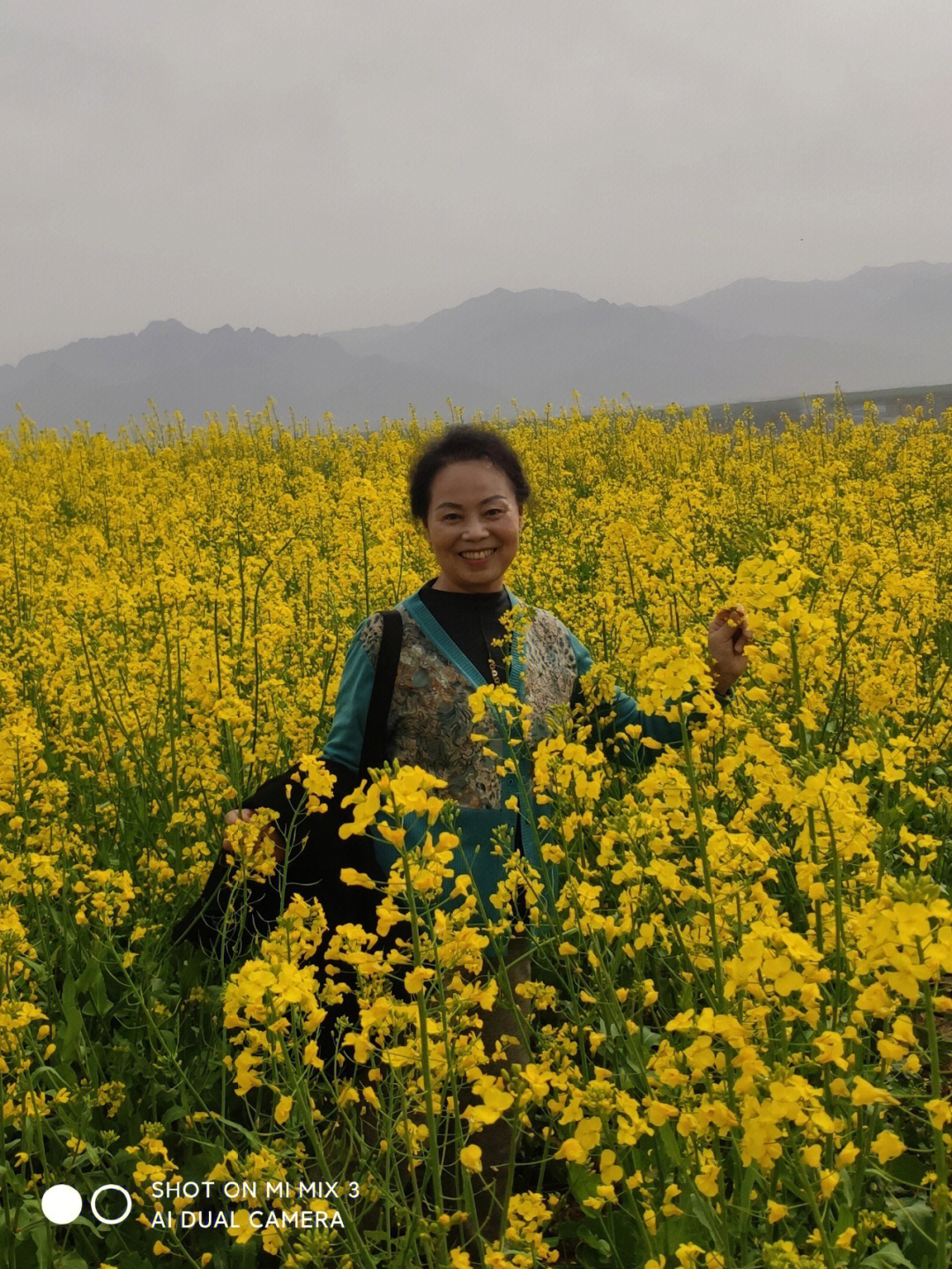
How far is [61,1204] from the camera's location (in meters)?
2.06

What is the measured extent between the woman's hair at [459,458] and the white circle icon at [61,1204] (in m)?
1.90

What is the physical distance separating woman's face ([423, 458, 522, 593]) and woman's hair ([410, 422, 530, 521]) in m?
0.05

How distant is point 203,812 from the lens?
333cm

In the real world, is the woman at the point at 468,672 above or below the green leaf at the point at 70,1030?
above

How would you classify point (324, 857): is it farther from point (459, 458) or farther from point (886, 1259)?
point (886, 1259)

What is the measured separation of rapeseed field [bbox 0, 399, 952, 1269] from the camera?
1344 millimetres

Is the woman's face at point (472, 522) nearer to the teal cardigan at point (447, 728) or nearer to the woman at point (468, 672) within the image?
the woman at point (468, 672)

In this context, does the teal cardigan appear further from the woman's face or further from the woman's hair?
the woman's hair

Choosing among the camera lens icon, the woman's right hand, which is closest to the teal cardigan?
the woman's right hand

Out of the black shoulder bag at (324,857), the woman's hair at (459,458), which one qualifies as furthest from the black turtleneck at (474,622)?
the woman's hair at (459,458)

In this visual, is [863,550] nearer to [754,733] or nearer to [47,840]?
[754,733]

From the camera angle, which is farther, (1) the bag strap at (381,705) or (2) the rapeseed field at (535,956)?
(1) the bag strap at (381,705)

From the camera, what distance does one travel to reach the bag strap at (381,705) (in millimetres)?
2666

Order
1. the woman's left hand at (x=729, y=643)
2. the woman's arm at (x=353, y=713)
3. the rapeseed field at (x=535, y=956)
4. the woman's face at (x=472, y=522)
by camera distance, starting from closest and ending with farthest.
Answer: the rapeseed field at (x=535, y=956), the woman's left hand at (x=729, y=643), the woman's arm at (x=353, y=713), the woman's face at (x=472, y=522)
